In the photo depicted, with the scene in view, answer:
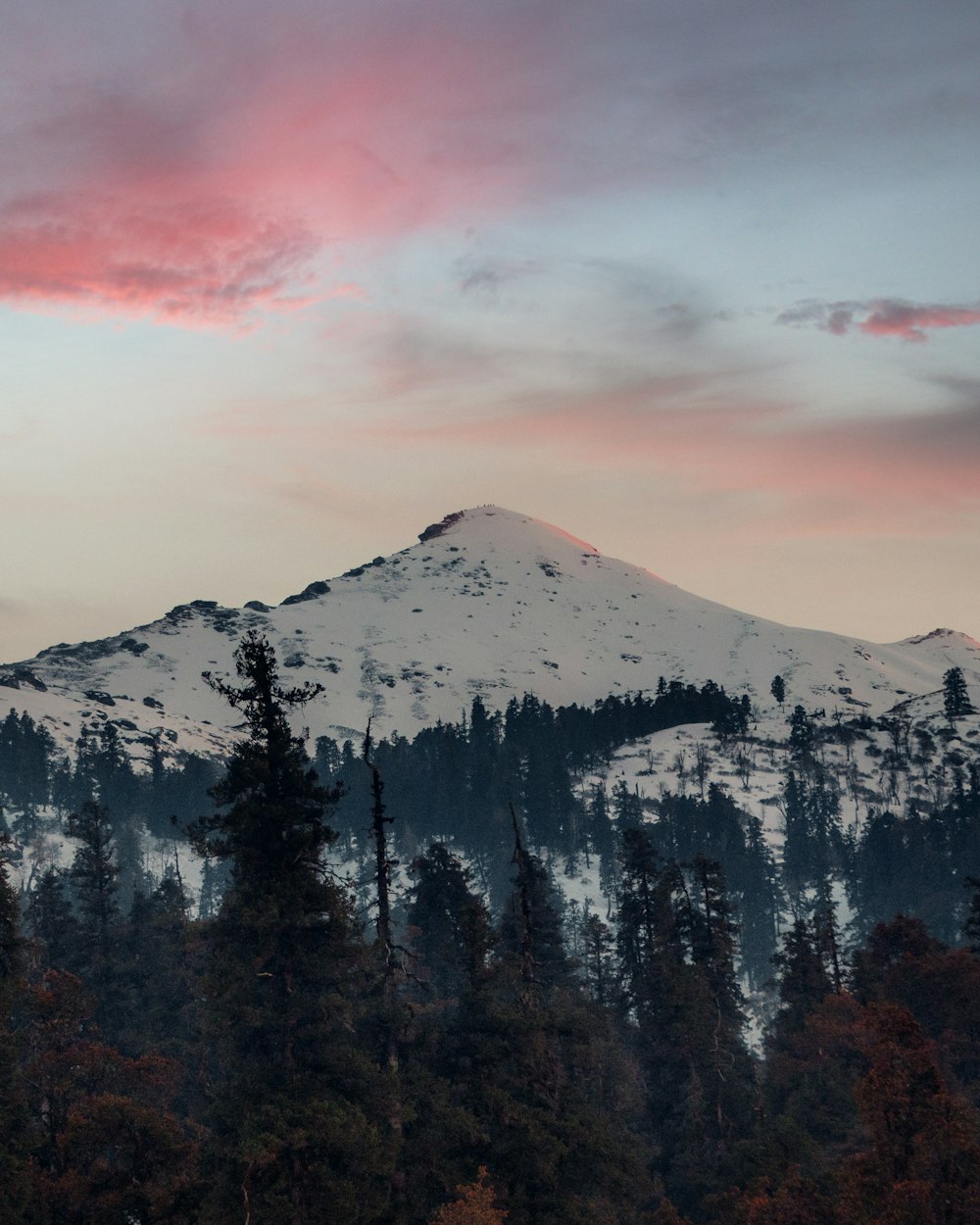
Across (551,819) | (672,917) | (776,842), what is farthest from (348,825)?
(672,917)

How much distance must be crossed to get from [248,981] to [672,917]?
3740 cm

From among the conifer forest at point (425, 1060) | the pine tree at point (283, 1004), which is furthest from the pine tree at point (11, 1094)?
the pine tree at point (283, 1004)

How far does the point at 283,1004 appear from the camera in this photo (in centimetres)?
4612

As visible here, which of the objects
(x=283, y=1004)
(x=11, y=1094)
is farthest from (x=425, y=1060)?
(x=11, y=1094)

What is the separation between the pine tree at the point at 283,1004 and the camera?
139 ft

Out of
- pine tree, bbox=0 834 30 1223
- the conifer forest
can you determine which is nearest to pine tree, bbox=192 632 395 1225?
the conifer forest

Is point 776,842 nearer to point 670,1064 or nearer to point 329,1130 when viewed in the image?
point 670,1064

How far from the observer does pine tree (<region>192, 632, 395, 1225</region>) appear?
139 feet

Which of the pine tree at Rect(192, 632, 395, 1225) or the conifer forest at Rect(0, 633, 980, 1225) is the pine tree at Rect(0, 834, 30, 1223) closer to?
the conifer forest at Rect(0, 633, 980, 1225)

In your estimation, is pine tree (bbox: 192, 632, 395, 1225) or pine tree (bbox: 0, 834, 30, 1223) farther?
pine tree (bbox: 192, 632, 395, 1225)

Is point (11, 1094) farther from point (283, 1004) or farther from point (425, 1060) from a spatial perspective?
point (425, 1060)

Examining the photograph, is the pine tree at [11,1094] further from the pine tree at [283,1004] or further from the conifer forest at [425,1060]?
the pine tree at [283,1004]

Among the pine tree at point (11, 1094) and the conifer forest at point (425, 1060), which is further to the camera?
the conifer forest at point (425, 1060)

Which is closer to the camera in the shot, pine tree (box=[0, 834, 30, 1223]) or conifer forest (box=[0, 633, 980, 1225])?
pine tree (box=[0, 834, 30, 1223])
